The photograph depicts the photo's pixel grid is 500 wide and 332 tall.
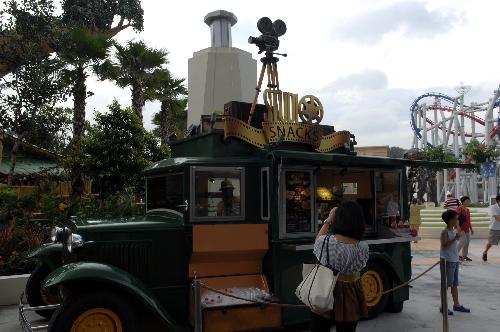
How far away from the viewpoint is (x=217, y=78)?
1520 cm

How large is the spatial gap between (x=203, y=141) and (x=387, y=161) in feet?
8.62

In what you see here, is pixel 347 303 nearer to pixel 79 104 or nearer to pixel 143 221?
pixel 143 221

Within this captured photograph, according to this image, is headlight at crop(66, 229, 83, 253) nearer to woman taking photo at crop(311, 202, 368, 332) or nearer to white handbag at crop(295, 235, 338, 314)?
white handbag at crop(295, 235, 338, 314)

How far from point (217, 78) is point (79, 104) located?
198 inches

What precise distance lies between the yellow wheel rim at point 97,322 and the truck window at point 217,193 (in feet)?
4.31

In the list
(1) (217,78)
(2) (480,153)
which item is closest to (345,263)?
(1) (217,78)

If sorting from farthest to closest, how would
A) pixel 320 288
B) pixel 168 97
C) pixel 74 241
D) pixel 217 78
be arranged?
pixel 168 97
pixel 217 78
pixel 74 241
pixel 320 288

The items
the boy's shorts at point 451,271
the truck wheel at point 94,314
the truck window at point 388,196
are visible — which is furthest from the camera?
the truck window at point 388,196

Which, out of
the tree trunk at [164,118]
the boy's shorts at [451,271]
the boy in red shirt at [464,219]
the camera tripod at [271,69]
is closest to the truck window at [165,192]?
the camera tripod at [271,69]

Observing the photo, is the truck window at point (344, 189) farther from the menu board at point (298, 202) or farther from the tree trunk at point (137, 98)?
the tree trunk at point (137, 98)

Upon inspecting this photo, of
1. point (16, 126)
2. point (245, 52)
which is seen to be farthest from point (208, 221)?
point (245, 52)

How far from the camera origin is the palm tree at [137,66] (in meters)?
16.7

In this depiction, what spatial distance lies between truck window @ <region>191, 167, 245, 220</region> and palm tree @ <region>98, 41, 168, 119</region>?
484 inches

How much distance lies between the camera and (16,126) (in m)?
13.1
